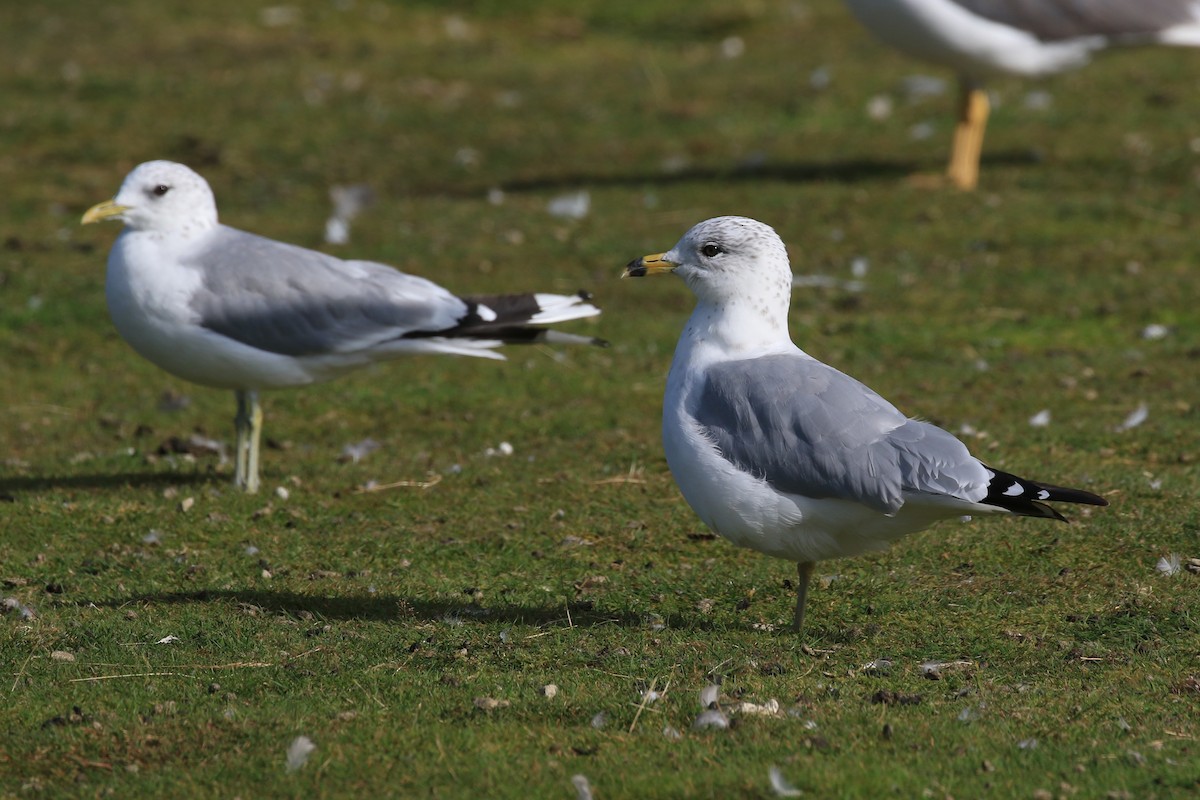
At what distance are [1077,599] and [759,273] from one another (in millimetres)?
1981

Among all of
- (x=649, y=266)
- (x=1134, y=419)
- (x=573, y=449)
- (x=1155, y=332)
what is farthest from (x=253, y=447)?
(x=1155, y=332)

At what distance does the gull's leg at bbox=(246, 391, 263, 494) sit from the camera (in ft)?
28.0

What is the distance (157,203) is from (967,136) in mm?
8377

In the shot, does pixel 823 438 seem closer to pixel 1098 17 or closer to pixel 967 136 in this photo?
pixel 967 136

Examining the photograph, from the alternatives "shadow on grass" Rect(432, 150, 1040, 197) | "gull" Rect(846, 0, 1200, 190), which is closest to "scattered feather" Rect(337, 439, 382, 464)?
"shadow on grass" Rect(432, 150, 1040, 197)

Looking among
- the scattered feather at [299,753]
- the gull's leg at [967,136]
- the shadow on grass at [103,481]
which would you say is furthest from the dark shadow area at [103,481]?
the gull's leg at [967,136]

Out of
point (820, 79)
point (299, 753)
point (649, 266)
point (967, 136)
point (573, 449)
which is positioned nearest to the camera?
point (299, 753)

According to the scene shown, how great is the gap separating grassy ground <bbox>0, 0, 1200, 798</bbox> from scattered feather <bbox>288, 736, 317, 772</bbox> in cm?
5

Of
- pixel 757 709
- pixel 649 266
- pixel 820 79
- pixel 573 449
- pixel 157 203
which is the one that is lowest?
pixel 573 449

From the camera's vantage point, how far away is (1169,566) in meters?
6.87

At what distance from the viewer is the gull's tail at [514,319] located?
8.38m

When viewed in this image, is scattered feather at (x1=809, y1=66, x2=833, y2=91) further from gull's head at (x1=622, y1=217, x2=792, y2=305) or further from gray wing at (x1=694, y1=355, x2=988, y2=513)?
gray wing at (x1=694, y1=355, x2=988, y2=513)

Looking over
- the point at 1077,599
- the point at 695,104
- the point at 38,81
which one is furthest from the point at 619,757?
the point at 38,81

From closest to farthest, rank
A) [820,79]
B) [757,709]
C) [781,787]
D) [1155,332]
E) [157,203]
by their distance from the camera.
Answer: [781,787] < [757,709] < [157,203] < [1155,332] < [820,79]
